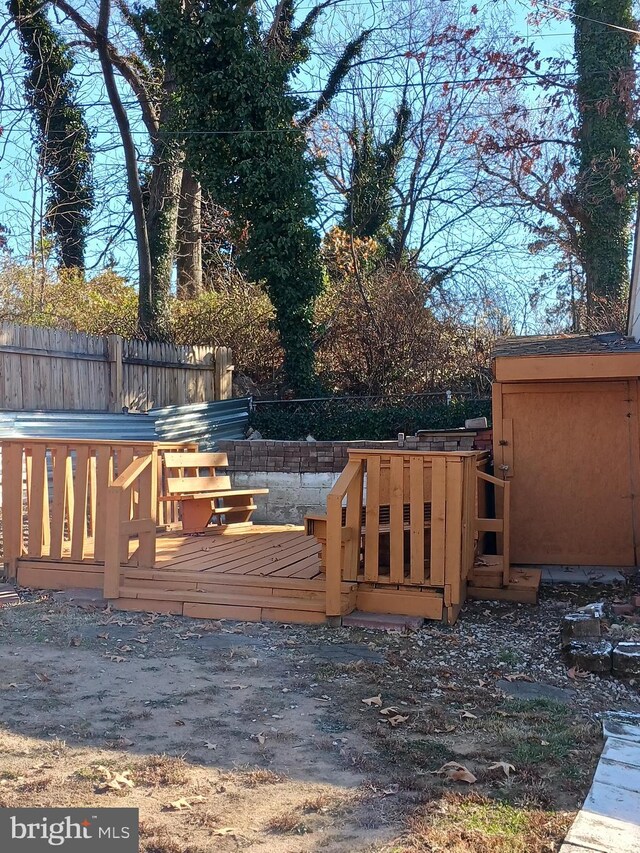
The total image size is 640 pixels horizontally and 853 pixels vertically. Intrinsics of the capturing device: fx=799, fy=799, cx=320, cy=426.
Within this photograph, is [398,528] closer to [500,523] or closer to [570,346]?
[500,523]

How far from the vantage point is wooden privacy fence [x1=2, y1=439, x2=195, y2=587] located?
21.6ft

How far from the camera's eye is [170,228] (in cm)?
1719

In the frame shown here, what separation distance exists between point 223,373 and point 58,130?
9.13 meters

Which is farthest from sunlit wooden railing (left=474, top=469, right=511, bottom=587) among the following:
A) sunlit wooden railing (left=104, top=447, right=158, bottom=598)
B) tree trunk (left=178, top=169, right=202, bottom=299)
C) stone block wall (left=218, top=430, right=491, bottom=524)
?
tree trunk (left=178, top=169, right=202, bottom=299)

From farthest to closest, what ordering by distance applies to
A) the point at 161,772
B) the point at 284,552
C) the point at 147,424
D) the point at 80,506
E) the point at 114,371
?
1. the point at 114,371
2. the point at 147,424
3. the point at 284,552
4. the point at 80,506
5. the point at 161,772

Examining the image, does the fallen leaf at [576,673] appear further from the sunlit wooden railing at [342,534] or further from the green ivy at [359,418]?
the green ivy at [359,418]

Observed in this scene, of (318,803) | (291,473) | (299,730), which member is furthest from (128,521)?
(291,473)

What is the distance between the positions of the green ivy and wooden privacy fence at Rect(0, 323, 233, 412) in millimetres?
1140

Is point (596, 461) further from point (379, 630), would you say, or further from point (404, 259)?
point (404, 259)

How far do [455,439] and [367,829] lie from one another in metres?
7.47

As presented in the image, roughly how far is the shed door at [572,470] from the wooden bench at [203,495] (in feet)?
9.83

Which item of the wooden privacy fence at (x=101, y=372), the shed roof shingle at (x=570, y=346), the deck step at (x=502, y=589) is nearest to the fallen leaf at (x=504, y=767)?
the deck step at (x=502, y=589)

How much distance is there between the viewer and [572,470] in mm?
8930

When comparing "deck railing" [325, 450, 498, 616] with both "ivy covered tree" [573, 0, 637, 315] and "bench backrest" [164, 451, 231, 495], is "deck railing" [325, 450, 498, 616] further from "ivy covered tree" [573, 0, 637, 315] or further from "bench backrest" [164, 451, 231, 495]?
"ivy covered tree" [573, 0, 637, 315]
